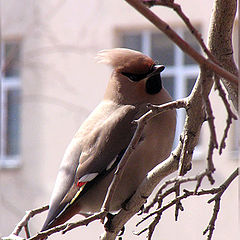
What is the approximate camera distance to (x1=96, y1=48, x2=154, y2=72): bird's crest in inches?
103

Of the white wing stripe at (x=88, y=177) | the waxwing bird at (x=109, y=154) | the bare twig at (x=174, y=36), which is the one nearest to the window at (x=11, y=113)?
the waxwing bird at (x=109, y=154)

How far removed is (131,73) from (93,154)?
0.35 meters

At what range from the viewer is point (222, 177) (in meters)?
8.51

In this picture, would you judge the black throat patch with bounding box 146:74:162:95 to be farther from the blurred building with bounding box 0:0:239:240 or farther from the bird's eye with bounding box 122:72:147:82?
the blurred building with bounding box 0:0:239:240

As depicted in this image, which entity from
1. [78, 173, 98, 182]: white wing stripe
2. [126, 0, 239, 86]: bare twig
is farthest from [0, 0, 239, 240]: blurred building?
[126, 0, 239, 86]: bare twig

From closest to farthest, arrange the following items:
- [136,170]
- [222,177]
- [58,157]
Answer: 1. [136,170]
2. [222,177]
3. [58,157]

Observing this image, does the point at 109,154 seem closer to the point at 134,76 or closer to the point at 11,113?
the point at 134,76

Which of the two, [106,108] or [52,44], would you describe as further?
[52,44]

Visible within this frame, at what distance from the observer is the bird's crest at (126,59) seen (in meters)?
2.62

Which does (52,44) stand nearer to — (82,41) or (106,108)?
(82,41)

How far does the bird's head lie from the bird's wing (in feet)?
0.37

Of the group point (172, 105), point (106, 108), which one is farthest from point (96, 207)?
point (172, 105)

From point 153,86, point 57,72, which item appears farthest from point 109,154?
point 57,72

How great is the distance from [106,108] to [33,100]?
677cm
